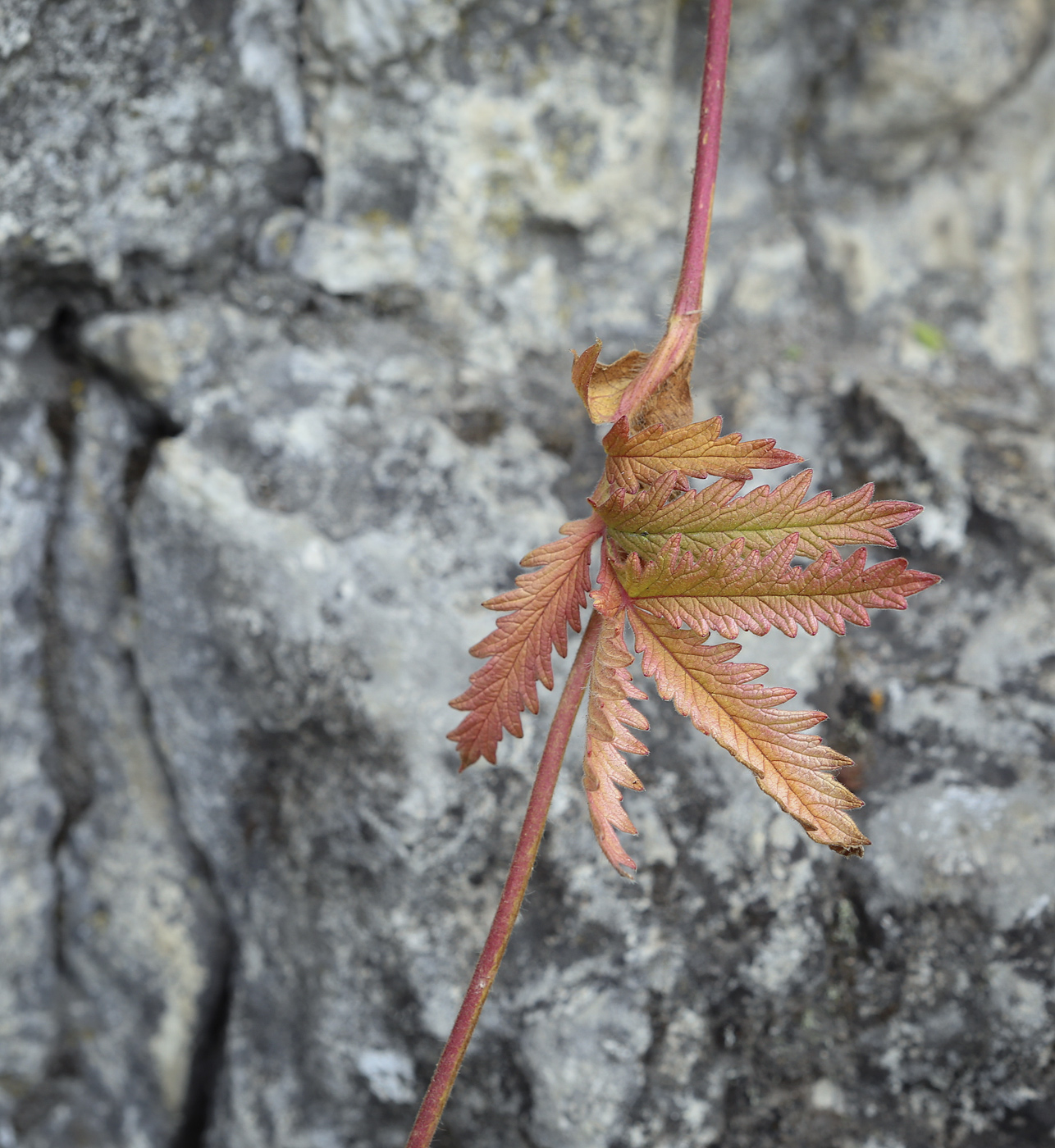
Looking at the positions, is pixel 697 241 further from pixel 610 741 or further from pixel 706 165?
pixel 610 741

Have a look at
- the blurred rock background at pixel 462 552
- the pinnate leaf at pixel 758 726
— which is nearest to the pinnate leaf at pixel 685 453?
the pinnate leaf at pixel 758 726

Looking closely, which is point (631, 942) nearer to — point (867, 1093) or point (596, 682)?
point (867, 1093)

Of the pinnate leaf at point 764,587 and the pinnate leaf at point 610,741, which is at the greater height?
the pinnate leaf at point 764,587

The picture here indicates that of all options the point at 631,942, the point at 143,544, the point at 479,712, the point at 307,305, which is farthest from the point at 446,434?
the point at 631,942

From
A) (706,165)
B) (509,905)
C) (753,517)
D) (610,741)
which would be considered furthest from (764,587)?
(706,165)

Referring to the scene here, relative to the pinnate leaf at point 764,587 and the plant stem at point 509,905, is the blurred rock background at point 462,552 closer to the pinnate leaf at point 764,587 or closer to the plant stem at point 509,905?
the plant stem at point 509,905

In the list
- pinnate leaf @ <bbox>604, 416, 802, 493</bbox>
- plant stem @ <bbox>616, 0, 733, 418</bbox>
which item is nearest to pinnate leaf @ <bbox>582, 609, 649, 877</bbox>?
pinnate leaf @ <bbox>604, 416, 802, 493</bbox>
